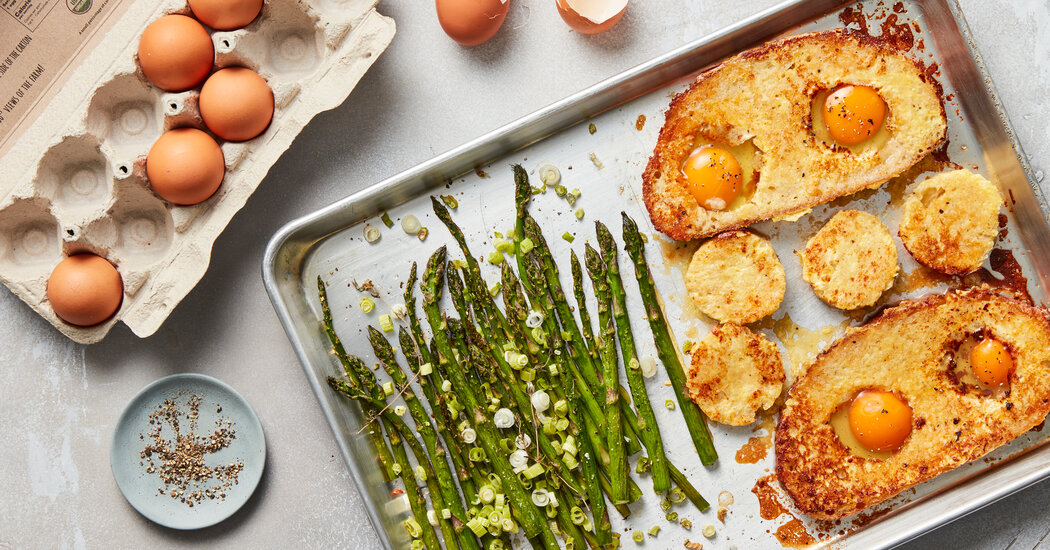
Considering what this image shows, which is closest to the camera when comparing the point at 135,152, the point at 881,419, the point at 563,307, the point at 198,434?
the point at 881,419

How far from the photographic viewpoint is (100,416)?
4.02 metres

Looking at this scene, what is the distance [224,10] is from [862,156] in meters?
3.49

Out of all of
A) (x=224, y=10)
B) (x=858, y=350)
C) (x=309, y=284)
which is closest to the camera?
(x=224, y=10)

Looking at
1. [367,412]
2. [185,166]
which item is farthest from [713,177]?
[185,166]

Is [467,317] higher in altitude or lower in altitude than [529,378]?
higher

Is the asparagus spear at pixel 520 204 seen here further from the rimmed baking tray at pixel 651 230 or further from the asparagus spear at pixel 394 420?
the asparagus spear at pixel 394 420

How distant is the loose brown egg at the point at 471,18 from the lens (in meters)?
3.61

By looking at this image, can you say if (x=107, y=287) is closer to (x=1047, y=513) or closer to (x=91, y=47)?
(x=91, y=47)

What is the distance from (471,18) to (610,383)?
215cm

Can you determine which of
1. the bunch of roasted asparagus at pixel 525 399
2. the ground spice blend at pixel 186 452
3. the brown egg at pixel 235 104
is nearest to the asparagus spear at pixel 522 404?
the bunch of roasted asparagus at pixel 525 399

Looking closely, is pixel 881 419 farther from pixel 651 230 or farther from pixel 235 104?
pixel 235 104

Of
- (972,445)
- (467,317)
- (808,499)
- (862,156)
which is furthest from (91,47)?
(972,445)

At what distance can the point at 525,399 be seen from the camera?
3.79 metres

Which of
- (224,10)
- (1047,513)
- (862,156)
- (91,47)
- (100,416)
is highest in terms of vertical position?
(91,47)
